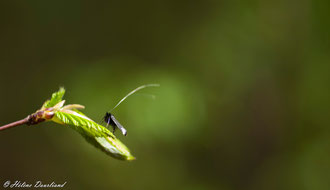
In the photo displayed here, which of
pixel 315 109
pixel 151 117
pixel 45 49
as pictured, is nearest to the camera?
pixel 151 117

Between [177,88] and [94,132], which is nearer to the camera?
[94,132]

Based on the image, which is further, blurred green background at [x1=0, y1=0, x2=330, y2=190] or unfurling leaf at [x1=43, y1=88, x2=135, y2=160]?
blurred green background at [x1=0, y1=0, x2=330, y2=190]

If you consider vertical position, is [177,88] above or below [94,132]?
below

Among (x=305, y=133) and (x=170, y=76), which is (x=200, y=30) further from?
(x=305, y=133)

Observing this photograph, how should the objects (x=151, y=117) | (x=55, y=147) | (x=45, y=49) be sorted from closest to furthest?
(x=151, y=117), (x=55, y=147), (x=45, y=49)

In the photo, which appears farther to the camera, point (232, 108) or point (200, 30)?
point (200, 30)

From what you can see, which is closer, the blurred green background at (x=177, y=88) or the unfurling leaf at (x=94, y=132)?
the unfurling leaf at (x=94, y=132)

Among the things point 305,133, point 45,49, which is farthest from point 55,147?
point 305,133

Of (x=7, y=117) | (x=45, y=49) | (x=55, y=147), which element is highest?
(x=45, y=49)
